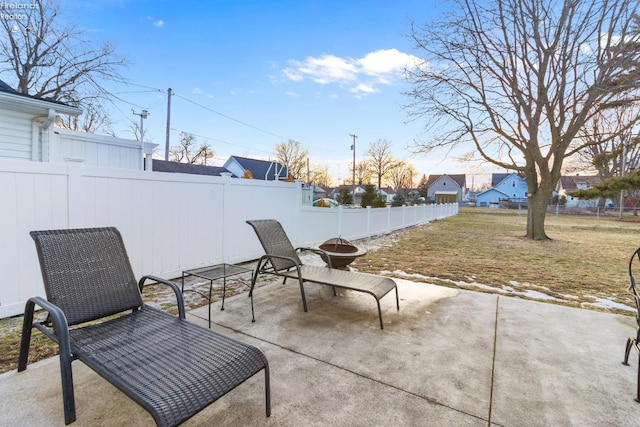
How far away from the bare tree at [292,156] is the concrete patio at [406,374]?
37.0 m

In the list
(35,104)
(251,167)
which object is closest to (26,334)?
(35,104)

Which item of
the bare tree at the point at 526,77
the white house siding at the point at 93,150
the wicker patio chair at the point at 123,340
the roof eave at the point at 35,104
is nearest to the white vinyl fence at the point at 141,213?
the wicker patio chair at the point at 123,340

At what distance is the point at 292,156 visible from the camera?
40.0 metres

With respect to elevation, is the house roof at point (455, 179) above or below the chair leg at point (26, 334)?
above

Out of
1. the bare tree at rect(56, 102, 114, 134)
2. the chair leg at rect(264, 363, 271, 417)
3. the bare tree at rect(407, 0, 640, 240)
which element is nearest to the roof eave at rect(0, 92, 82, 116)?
the chair leg at rect(264, 363, 271, 417)

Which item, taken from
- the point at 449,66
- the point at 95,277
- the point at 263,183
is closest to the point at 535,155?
the point at 449,66

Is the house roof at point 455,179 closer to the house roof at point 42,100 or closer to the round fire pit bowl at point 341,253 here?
the round fire pit bowl at point 341,253

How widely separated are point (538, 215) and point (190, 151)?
108ft

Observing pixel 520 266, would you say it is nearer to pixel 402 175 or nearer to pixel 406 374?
pixel 406 374

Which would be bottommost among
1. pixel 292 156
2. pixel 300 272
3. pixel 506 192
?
pixel 300 272

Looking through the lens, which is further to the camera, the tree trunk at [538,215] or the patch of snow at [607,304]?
the tree trunk at [538,215]

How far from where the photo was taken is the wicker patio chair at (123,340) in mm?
1400

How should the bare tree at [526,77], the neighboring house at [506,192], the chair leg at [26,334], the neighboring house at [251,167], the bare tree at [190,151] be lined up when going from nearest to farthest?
the chair leg at [26,334]
the bare tree at [526,77]
the neighboring house at [251,167]
the bare tree at [190,151]
the neighboring house at [506,192]

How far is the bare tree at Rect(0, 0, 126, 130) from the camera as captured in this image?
1220 cm
